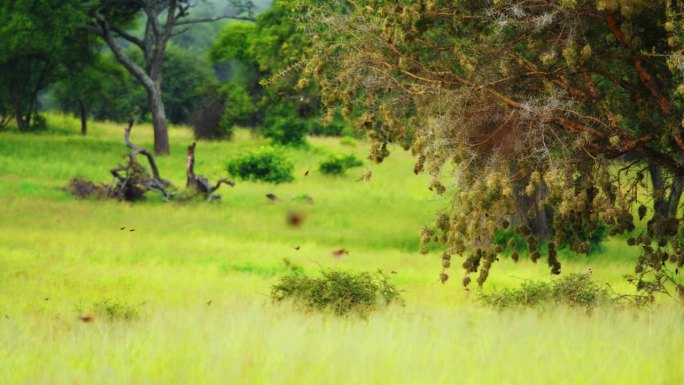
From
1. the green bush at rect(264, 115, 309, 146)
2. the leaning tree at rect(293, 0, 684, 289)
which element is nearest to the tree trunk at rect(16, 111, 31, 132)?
the green bush at rect(264, 115, 309, 146)

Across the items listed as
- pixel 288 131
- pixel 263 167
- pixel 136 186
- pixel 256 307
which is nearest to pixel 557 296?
pixel 256 307

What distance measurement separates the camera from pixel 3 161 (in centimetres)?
4119

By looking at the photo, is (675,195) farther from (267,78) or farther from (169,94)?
(169,94)

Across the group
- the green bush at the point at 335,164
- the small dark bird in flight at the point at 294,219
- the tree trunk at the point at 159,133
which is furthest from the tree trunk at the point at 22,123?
the small dark bird in flight at the point at 294,219

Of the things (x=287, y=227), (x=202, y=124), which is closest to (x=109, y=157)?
(x=202, y=124)

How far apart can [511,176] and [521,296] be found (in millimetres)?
2843

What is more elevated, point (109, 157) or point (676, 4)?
point (676, 4)

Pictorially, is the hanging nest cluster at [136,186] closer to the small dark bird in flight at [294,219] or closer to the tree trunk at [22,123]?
the small dark bird in flight at [294,219]

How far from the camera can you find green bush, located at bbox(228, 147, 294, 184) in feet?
136

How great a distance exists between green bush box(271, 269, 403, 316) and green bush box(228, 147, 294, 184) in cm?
2709

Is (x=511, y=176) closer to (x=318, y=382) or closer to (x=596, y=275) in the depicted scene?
(x=318, y=382)

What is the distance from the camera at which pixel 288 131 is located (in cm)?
5484

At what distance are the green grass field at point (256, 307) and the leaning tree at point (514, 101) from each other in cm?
83

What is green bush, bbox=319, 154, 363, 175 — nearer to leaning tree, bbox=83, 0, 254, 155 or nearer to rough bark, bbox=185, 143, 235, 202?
leaning tree, bbox=83, 0, 254, 155
